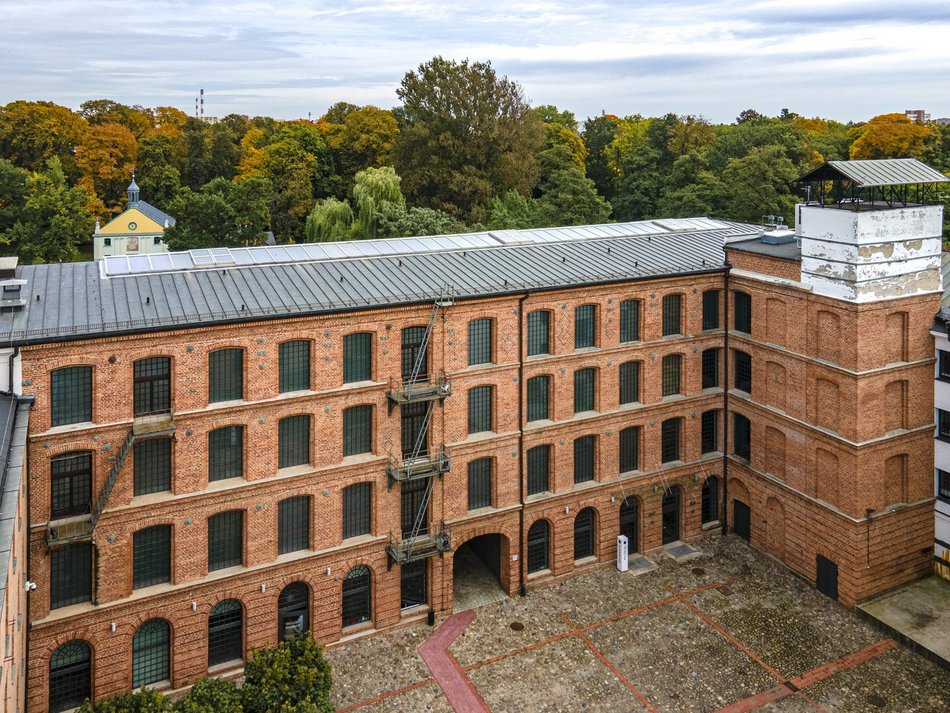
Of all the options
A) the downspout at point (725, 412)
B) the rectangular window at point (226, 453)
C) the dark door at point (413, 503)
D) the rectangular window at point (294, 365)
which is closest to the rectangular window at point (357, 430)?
the rectangular window at point (294, 365)

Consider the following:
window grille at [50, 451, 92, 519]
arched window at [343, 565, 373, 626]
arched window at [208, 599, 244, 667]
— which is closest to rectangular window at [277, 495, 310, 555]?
arched window at [343, 565, 373, 626]

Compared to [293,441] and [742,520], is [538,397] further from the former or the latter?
[742,520]

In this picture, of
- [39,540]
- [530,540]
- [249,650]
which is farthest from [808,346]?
[39,540]

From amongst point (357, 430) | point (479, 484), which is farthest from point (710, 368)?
point (357, 430)

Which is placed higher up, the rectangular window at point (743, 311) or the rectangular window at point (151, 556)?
the rectangular window at point (743, 311)

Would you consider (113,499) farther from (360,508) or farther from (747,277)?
(747,277)

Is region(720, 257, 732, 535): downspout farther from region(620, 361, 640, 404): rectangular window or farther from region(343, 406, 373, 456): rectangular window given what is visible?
region(343, 406, 373, 456): rectangular window

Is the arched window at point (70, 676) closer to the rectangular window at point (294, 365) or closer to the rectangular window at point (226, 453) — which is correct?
the rectangular window at point (226, 453)
